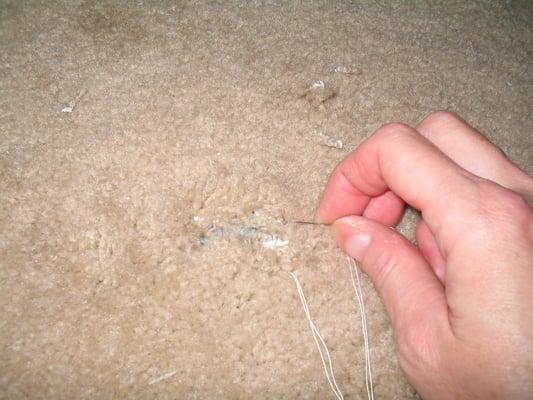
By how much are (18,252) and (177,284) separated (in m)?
0.23

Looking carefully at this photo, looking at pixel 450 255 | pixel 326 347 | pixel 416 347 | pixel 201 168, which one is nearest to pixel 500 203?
pixel 450 255

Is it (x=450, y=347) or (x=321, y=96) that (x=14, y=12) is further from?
(x=450, y=347)

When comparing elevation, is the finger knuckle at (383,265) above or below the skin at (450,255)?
below

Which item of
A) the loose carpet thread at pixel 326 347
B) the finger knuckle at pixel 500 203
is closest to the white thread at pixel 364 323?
the loose carpet thread at pixel 326 347

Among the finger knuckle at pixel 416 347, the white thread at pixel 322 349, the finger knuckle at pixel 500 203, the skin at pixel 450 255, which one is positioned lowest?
the white thread at pixel 322 349

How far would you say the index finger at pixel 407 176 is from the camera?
18.9 inches

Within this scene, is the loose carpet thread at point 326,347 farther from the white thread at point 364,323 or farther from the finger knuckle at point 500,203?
the finger knuckle at point 500,203

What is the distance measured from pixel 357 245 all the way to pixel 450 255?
0.17 m

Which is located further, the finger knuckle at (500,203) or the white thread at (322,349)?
the white thread at (322,349)

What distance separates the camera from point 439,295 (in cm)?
50

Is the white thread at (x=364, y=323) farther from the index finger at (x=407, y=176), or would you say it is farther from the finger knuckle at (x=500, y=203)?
the finger knuckle at (x=500, y=203)

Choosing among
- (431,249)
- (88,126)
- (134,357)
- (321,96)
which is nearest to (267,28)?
(321,96)

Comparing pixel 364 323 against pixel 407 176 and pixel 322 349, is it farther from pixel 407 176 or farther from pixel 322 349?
pixel 407 176

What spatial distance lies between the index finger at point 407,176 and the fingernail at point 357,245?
Result: 0.05 meters
